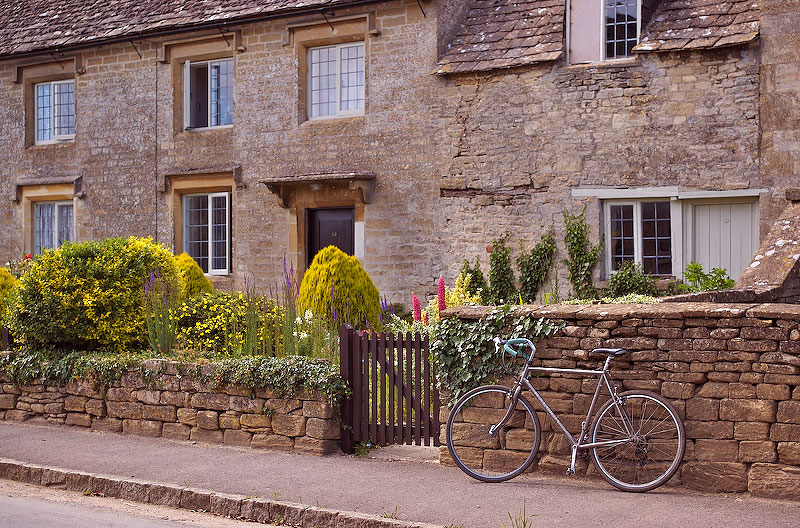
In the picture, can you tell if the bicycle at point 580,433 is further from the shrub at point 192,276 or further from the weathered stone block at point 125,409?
the shrub at point 192,276

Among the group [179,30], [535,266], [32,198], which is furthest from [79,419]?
[32,198]

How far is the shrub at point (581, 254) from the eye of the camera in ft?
48.2

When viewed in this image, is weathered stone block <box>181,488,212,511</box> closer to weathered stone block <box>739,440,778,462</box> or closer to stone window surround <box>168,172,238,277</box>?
weathered stone block <box>739,440,778,462</box>

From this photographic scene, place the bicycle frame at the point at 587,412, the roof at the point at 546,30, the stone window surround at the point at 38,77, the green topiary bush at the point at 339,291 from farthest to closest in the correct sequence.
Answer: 1. the stone window surround at the point at 38,77
2. the roof at the point at 546,30
3. the green topiary bush at the point at 339,291
4. the bicycle frame at the point at 587,412

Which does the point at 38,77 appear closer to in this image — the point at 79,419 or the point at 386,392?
the point at 79,419

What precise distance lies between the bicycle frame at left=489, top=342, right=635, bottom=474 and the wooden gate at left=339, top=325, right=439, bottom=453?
0.97 metres

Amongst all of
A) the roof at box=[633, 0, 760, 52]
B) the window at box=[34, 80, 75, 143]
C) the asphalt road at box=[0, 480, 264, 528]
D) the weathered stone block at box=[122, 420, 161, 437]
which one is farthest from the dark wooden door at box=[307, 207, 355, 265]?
the asphalt road at box=[0, 480, 264, 528]

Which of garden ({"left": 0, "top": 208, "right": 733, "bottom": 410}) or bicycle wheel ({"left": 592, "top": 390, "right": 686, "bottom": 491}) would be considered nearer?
bicycle wheel ({"left": 592, "top": 390, "right": 686, "bottom": 491})

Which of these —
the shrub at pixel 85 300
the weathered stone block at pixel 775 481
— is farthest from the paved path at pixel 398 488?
the shrub at pixel 85 300

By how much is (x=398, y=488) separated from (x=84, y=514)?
230 centimetres

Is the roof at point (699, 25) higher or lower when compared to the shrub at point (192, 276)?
higher

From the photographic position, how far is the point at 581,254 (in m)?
14.7

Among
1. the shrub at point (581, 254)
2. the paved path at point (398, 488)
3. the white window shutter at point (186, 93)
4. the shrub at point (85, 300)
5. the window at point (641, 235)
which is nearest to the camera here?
the paved path at point (398, 488)

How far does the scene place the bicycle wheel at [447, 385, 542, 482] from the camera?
7.88 meters
